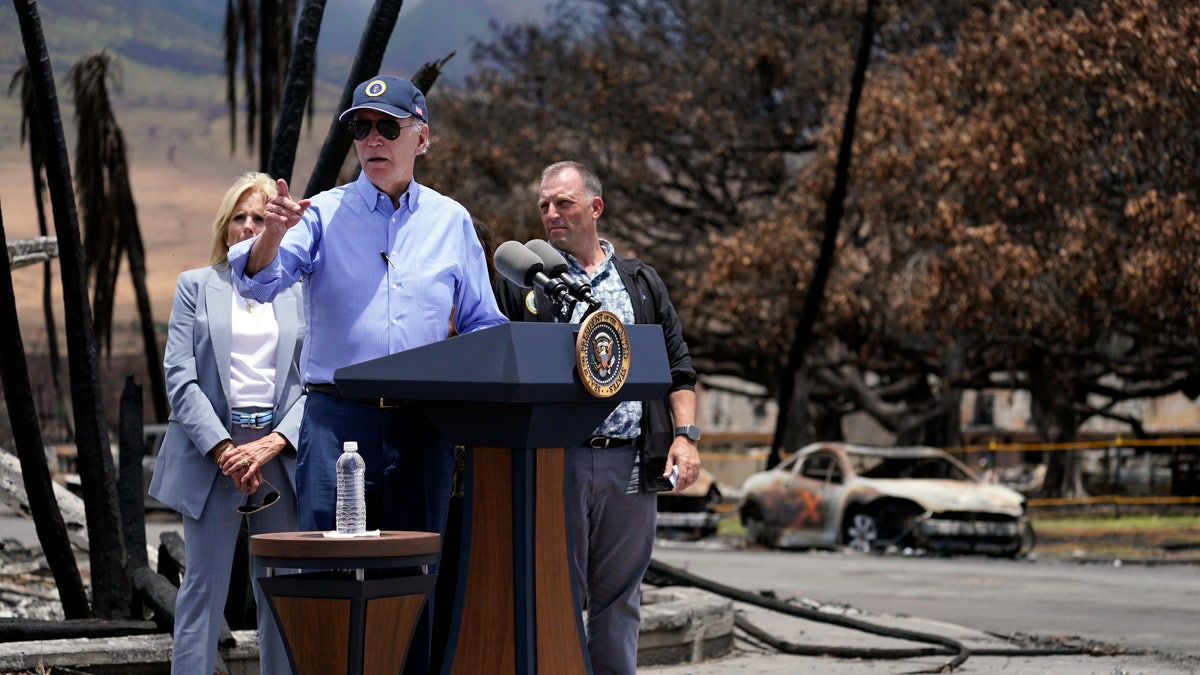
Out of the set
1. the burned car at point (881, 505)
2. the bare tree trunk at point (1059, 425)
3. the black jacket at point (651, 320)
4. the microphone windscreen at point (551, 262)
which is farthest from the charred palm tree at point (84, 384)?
the bare tree trunk at point (1059, 425)

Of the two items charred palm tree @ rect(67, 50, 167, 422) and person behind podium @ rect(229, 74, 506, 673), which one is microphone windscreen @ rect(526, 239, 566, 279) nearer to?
person behind podium @ rect(229, 74, 506, 673)

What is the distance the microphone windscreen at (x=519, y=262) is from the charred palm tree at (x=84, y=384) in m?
3.48

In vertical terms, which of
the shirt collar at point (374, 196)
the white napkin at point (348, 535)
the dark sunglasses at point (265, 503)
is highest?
the shirt collar at point (374, 196)

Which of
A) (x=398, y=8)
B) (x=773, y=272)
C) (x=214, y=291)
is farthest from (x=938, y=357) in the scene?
(x=214, y=291)

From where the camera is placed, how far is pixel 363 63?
287 inches

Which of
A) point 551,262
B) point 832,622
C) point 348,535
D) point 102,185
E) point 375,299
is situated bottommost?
point 832,622

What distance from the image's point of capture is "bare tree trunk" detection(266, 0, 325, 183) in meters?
7.34

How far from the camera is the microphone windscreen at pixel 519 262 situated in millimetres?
4172

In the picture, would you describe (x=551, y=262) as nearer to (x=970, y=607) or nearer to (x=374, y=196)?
(x=374, y=196)

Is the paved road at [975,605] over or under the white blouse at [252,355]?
under

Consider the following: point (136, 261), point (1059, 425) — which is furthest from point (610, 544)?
point (1059, 425)

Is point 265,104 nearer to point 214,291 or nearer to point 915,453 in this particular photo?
point 214,291

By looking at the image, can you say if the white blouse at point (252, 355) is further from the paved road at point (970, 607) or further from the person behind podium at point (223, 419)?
the paved road at point (970, 607)

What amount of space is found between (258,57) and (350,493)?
12.3 meters
